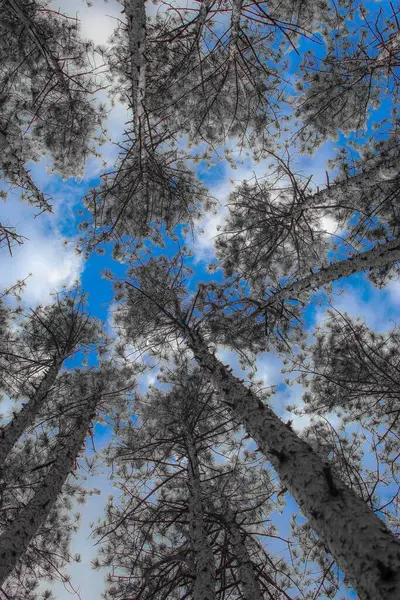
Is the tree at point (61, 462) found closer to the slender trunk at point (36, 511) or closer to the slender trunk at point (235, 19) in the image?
the slender trunk at point (36, 511)

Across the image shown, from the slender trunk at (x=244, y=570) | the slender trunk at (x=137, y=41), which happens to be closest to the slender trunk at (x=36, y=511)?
the slender trunk at (x=244, y=570)

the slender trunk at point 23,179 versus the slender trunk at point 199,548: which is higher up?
the slender trunk at point 23,179

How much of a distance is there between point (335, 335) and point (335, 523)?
5.62 m

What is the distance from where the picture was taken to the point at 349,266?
5504 millimetres

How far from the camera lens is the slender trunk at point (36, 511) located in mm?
4047

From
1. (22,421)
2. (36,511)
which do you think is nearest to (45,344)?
(22,421)

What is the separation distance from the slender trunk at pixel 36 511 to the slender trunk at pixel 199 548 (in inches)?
77.9

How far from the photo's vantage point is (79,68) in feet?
21.9

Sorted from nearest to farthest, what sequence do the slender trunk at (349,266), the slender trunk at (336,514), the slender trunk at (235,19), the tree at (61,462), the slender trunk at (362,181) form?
the slender trunk at (336,514)
the slender trunk at (235,19)
the tree at (61,462)
the slender trunk at (349,266)
the slender trunk at (362,181)

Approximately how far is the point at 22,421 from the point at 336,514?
5.26 metres

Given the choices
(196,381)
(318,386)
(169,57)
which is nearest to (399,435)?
(318,386)

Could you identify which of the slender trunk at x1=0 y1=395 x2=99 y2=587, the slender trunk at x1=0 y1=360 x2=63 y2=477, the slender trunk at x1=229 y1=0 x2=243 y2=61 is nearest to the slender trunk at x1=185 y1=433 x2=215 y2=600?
the slender trunk at x1=0 y1=395 x2=99 y2=587

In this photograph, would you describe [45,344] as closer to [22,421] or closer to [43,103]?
[22,421]

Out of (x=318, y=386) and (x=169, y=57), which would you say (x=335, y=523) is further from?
(x=169, y=57)
